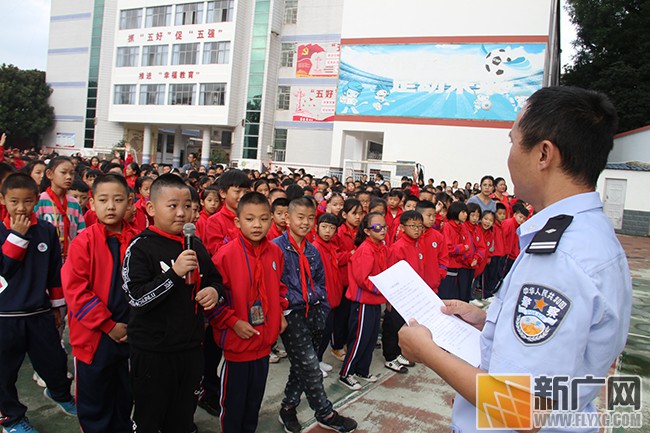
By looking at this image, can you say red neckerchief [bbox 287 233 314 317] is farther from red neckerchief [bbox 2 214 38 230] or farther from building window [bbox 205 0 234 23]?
building window [bbox 205 0 234 23]

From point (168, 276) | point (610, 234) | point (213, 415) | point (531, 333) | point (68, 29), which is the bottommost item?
point (213, 415)

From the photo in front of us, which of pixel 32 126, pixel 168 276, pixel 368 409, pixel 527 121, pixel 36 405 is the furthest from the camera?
pixel 32 126

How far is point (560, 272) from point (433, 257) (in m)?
3.31

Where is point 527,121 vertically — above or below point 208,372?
above

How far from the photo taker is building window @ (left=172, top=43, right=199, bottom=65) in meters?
25.7

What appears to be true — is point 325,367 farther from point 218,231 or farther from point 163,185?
point 163,185

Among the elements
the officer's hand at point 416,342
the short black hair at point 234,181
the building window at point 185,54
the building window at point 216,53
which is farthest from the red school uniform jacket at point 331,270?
the building window at point 185,54

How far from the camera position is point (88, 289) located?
2.15 m

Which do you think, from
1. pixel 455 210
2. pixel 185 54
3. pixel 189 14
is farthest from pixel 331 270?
pixel 189 14

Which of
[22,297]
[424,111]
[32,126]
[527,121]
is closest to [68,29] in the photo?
[32,126]

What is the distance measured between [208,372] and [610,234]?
2609 millimetres

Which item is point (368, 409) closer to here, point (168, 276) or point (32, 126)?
point (168, 276)

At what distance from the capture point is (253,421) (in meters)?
2.34

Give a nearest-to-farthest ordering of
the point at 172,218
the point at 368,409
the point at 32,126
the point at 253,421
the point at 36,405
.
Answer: the point at 172,218
the point at 253,421
the point at 36,405
the point at 368,409
the point at 32,126
